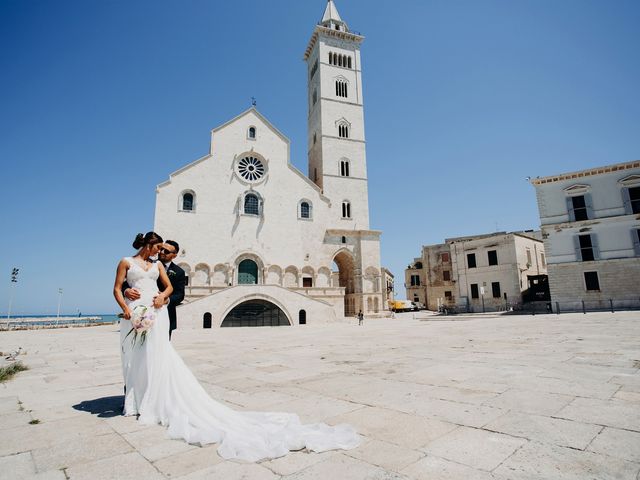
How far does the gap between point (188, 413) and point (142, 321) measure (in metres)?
1.29

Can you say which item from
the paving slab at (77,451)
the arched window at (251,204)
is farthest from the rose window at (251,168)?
the paving slab at (77,451)

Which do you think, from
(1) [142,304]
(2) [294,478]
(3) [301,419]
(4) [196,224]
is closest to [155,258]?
(1) [142,304]

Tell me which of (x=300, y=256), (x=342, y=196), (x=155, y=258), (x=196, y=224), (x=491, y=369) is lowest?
(x=491, y=369)

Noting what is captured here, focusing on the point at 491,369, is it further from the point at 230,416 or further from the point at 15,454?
the point at 15,454

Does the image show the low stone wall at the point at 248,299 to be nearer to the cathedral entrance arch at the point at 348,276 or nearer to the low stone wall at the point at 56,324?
the cathedral entrance arch at the point at 348,276

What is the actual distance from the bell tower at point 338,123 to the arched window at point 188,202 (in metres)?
12.9

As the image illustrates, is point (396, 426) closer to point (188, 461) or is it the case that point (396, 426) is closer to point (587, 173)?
point (188, 461)

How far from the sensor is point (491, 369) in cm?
625

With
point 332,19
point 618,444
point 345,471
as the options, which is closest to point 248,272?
point 345,471

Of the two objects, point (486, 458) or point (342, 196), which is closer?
point (486, 458)

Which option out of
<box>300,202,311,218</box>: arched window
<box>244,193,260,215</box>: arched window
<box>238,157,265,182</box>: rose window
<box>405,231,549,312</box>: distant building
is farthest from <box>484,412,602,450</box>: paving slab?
<box>238,157,265,182</box>: rose window

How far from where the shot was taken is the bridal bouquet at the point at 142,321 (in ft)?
14.1

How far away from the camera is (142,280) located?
15.0 ft

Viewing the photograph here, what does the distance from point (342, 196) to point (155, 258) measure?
104 feet
